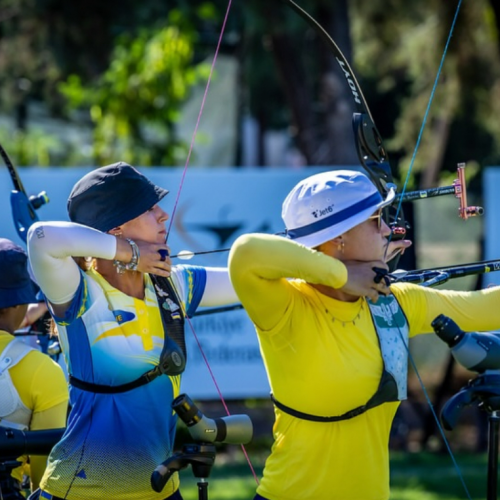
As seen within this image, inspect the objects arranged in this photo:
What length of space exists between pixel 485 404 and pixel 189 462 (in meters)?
0.86

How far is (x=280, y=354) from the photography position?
2.97m

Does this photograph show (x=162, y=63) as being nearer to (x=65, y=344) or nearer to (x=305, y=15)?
(x=305, y=15)

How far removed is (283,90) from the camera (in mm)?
12570

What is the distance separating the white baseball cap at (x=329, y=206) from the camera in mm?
2957

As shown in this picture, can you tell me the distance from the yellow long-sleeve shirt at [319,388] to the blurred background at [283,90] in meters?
3.69

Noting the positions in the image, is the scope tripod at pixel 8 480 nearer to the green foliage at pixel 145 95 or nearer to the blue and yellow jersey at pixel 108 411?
the blue and yellow jersey at pixel 108 411

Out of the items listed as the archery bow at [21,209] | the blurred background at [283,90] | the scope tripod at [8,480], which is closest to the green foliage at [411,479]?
the blurred background at [283,90]

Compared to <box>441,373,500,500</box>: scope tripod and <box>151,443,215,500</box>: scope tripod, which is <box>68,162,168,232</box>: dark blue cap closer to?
<box>151,443,215,500</box>: scope tripod

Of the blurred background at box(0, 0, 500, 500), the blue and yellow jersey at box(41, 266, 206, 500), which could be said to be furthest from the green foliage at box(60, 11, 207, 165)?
the blue and yellow jersey at box(41, 266, 206, 500)

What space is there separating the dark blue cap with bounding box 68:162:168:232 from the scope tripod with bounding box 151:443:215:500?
31.1 inches

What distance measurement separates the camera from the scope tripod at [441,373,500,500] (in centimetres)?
289

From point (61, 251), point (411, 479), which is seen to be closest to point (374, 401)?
point (61, 251)

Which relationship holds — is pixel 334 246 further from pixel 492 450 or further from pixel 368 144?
pixel 368 144

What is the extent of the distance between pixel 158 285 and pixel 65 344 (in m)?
0.34
